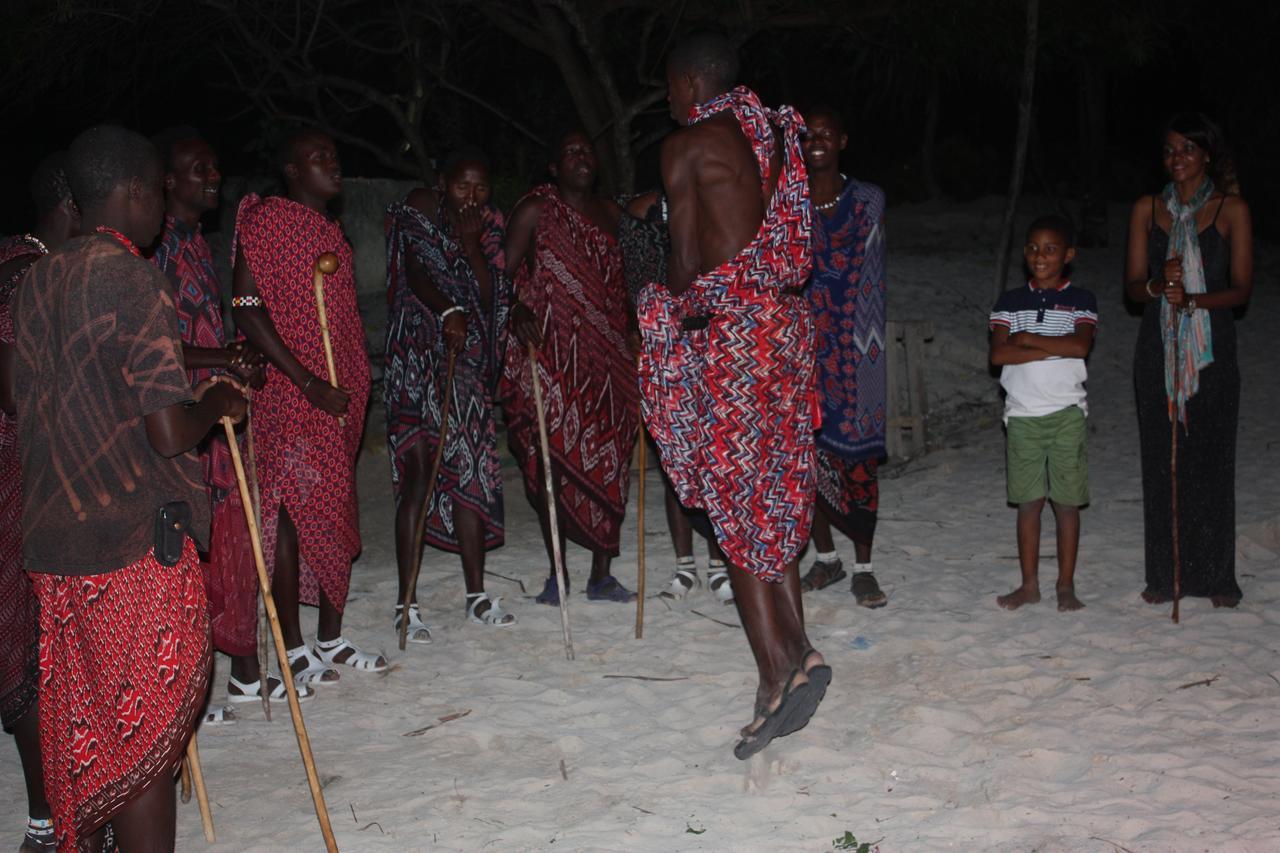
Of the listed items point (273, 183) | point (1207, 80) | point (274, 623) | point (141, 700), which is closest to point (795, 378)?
point (274, 623)

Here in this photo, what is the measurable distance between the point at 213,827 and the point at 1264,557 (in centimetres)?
462

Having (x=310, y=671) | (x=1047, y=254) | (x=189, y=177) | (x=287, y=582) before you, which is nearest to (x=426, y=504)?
(x=287, y=582)

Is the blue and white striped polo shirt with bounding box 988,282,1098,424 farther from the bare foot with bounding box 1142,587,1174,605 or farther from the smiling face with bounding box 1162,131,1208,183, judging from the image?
the bare foot with bounding box 1142,587,1174,605

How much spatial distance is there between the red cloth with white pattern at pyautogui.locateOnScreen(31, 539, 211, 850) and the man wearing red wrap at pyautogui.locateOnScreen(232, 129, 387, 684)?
5.78 ft

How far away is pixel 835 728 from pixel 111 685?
235cm

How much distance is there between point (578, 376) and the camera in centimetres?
546

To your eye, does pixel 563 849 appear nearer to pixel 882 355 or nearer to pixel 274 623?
pixel 274 623

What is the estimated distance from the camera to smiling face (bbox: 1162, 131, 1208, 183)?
4762 millimetres

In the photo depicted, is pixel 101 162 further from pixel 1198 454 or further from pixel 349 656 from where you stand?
pixel 1198 454

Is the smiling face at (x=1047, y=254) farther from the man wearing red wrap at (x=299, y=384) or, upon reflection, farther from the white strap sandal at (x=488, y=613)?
the man wearing red wrap at (x=299, y=384)

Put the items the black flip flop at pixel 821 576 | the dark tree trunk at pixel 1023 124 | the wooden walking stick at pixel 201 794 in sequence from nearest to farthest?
the wooden walking stick at pixel 201 794, the black flip flop at pixel 821 576, the dark tree trunk at pixel 1023 124

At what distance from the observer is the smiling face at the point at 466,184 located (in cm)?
515

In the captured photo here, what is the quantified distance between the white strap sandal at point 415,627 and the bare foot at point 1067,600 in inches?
105

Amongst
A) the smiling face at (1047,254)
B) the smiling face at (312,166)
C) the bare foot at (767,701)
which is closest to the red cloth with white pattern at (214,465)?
the smiling face at (312,166)
